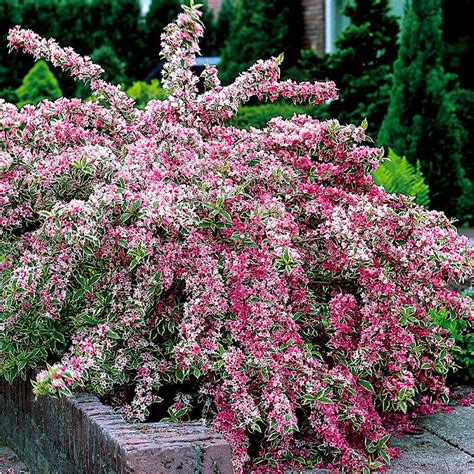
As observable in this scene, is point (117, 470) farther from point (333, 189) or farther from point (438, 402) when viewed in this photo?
point (438, 402)

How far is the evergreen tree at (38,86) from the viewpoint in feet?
35.5

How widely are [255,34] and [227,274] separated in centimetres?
903

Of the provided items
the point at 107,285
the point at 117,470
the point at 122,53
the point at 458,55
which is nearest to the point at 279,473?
the point at 117,470

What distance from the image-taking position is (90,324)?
3.68m

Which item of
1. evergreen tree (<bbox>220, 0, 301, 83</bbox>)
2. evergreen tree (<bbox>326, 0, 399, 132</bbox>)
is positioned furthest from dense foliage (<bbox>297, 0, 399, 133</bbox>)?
evergreen tree (<bbox>220, 0, 301, 83</bbox>)

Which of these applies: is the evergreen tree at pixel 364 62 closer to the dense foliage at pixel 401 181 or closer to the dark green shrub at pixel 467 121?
the dark green shrub at pixel 467 121

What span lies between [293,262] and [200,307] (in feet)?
1.30

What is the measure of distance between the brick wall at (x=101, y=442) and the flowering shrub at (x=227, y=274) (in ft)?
0.49

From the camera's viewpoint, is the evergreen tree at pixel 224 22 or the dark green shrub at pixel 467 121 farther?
the evergreen tree at pixel 224 22

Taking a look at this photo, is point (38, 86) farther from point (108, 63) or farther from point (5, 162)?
point (5, 162)

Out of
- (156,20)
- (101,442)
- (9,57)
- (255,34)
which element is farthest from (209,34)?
(101,442)

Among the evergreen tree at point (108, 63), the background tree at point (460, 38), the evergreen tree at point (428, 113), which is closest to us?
the evergreen tree at point (428, 113)

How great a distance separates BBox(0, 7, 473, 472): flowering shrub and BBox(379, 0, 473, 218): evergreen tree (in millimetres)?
4215

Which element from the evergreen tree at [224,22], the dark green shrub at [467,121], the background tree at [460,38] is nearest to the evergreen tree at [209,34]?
the evergreen tree at [224,22]
